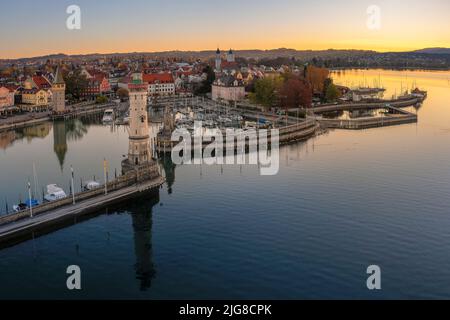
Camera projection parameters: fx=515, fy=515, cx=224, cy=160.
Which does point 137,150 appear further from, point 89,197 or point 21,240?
point 21,240

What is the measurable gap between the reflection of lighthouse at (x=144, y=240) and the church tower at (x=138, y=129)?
2023mm

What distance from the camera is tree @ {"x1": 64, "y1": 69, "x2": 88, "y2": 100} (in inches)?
2281

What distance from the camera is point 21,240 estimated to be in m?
17.0

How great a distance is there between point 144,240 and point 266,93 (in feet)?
107

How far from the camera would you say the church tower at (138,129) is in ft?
78.5

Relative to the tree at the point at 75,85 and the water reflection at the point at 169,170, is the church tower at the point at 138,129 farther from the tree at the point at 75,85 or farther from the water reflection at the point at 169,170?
the tree at the point at 75,85

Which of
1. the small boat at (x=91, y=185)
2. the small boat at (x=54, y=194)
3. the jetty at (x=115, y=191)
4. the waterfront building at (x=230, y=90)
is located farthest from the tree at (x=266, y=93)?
the small boat at (x=54, y=194)

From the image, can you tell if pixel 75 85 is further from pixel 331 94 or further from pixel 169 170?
pixel 169 170

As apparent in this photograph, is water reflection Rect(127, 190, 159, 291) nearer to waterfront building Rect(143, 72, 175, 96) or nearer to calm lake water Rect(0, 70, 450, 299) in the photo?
calm lake water Rect(0, 70, 450, 299)

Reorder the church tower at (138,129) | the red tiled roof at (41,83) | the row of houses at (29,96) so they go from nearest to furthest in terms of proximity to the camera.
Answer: the church tower at (138,129) → the row of houses at (29,96) → the red tiled roof at (41,83)

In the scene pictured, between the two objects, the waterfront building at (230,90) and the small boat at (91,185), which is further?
the waterfront building at (230,90)

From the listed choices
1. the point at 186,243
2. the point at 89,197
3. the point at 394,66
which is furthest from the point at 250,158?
the point at 394,66

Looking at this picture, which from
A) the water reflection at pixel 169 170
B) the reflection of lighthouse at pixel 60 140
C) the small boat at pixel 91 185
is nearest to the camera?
the small boat at pixel 91 185

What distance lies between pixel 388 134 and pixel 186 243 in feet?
87.9
